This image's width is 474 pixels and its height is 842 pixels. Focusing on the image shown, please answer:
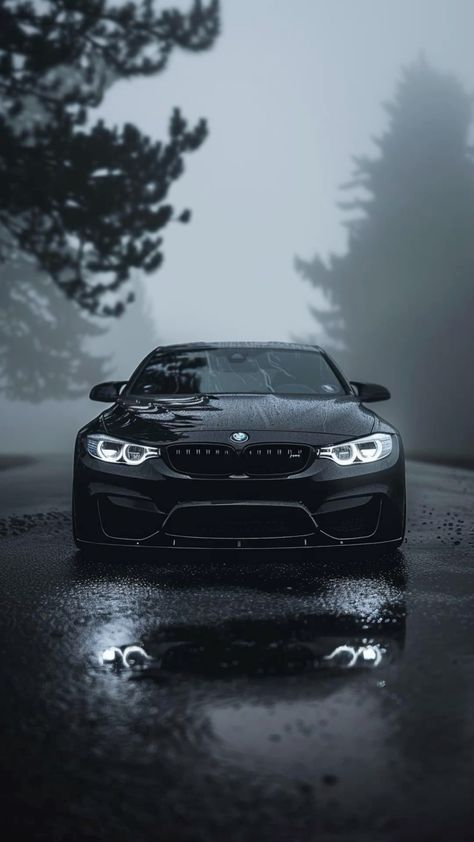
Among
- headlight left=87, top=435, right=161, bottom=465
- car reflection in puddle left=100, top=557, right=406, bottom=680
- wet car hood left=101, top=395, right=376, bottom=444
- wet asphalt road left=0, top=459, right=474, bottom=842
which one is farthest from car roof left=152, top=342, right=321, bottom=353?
car reflection in puddle left=100, top=557, right=406, bottom=680

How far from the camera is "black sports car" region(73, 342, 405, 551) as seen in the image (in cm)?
575

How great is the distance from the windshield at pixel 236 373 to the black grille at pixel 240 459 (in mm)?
1427

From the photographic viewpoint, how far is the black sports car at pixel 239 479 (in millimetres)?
5754

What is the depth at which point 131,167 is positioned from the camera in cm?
2062

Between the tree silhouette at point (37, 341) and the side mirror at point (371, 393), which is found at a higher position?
the side mirror at point (371, 393)

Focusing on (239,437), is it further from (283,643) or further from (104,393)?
(104,393)

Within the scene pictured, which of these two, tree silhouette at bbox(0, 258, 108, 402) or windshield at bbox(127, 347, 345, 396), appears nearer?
windshield at bbox(127, 347, 345, 396)

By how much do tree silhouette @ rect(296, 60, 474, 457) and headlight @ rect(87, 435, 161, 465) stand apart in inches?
1193

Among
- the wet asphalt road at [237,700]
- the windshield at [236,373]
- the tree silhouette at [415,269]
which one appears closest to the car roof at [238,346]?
the windshield at [236,373]

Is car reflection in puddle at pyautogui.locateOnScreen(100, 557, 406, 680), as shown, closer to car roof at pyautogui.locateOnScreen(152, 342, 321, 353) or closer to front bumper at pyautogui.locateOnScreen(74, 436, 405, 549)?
front bumper at pyautogui.locateOnScreen(74, 436, 405, 549)

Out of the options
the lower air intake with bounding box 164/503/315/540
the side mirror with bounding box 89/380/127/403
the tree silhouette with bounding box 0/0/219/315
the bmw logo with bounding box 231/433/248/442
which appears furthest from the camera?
the tree silhouette with bounding box 0/0/219/315

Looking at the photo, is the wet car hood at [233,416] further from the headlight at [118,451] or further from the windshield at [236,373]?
the windshield at [236,373]

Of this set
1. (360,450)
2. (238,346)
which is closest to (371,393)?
(238,346)

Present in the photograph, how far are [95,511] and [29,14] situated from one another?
15.0 meters
